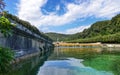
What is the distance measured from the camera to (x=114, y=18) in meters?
172

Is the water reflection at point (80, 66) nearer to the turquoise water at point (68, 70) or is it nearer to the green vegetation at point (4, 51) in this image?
the turquoise water at point (68, 70)

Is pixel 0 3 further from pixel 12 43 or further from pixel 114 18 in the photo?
pixel 114 18

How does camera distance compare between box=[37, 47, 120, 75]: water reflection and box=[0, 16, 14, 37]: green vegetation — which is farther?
box=[37, 47, 120, 75]: water reflection

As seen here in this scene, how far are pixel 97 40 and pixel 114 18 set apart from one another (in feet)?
186

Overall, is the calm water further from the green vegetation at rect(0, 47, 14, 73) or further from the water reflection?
the green vegetation at rect(0, 47, 14, 73)

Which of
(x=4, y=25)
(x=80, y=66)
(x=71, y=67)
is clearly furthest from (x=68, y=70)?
Answer: (x=4, y=25)

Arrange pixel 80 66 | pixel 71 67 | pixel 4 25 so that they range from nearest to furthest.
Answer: pixel 4 25 → pixel 71 67 → pixel 80 66

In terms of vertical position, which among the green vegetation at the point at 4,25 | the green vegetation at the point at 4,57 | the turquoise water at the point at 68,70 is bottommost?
the turquoise water at the point at 68,70

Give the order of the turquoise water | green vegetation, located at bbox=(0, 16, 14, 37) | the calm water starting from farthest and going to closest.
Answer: the calm water → the turquoise water → green vegetation, located at bbox=(0, 16, 14, 37)

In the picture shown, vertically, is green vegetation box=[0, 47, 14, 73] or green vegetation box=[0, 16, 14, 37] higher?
green vegetation box=[0, 16, 14, 37]

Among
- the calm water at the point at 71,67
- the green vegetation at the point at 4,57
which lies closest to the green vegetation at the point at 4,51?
the green vegetation at the point at 4,57

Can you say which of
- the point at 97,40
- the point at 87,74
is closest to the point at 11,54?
the point at 87,74

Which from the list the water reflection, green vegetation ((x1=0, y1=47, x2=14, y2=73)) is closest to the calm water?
the water reflection

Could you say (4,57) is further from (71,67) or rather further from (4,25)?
(71,67)
